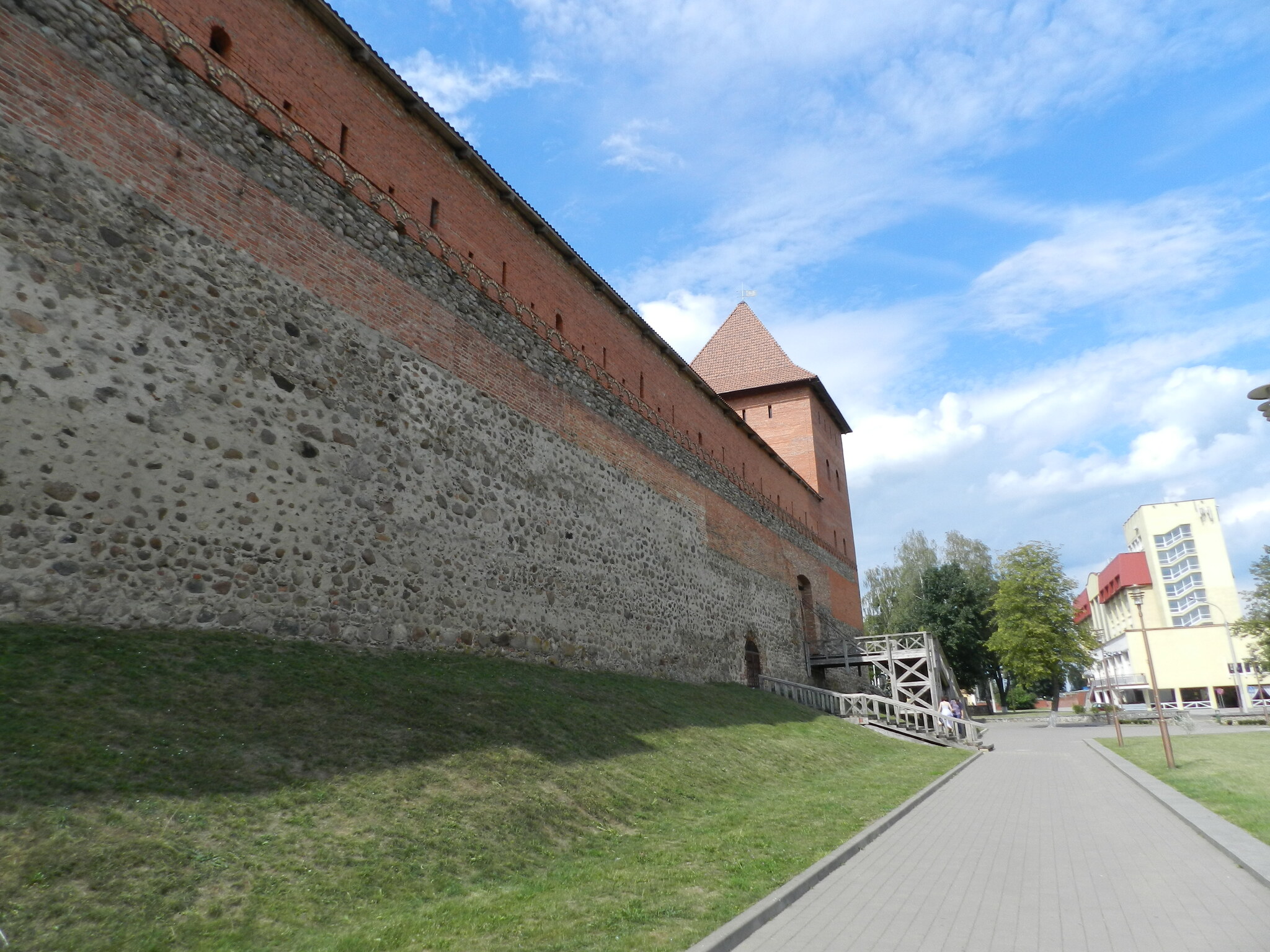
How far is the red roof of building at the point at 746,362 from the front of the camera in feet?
101

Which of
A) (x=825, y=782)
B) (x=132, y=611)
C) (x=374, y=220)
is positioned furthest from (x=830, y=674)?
(x=132, y=611)

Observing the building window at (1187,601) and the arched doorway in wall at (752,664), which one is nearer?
the arched doorway in wall at (752,664)

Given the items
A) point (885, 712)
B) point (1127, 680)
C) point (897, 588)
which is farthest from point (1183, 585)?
point (885, 712)

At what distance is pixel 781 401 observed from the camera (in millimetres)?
30688

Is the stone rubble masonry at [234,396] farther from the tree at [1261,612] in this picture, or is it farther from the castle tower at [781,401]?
the tree at [1261,612]

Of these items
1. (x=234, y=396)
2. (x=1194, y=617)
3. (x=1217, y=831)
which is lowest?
(x=1217, y=831)

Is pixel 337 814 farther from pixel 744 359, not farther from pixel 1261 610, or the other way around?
pixel 1261 610

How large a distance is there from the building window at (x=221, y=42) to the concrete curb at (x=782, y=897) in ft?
31.7

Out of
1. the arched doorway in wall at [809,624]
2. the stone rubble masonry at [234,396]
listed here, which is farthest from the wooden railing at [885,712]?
the stone rubble masonry at [234,396]

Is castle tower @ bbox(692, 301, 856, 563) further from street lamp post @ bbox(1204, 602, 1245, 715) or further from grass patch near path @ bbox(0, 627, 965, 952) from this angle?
street lamp post @ bbox(1204, 602, 1245, 715)

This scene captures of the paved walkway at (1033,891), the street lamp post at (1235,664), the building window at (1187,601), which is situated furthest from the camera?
the building window at (1187,601)

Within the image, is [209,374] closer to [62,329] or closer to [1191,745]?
[62,329]

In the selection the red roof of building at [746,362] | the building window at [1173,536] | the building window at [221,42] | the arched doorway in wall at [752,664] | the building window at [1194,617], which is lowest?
the arched doorway in wall at [752,664]

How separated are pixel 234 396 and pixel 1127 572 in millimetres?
65502
